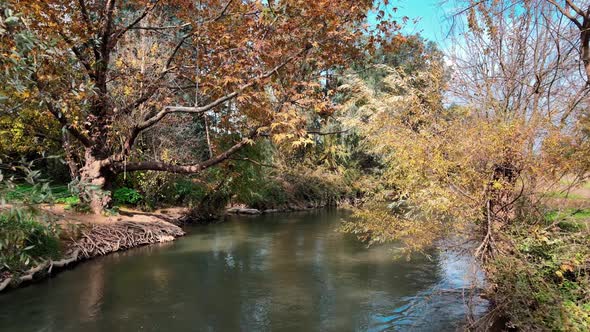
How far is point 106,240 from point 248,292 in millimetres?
5994

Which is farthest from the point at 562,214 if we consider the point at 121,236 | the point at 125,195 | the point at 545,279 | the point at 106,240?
the point at 125,195

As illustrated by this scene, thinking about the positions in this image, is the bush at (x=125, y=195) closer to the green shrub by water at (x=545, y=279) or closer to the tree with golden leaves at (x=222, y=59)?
the tree with golden leaves at (x=222, y=59)

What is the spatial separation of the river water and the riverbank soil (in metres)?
0.31

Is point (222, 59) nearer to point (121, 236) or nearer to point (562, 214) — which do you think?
point (121, 236)

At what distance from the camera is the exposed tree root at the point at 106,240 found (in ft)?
32.2

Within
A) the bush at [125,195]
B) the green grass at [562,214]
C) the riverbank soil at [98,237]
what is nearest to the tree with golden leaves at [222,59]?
the riverbank soil at [98,237]

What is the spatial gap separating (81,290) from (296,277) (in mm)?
4634

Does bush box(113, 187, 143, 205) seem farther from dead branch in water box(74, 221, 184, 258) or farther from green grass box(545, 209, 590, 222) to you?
green grass box(545, 209, 590, 222)

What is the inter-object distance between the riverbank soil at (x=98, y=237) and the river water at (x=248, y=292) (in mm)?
307

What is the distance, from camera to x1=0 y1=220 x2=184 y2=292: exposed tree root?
980 centimetres

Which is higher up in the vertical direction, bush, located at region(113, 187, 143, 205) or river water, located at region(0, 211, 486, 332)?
bush, located at region(113, 187, 143, 205)

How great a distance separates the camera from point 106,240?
1286cm

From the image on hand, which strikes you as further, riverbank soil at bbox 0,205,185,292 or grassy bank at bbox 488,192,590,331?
riverbank soil at bbox 0,205,185,292

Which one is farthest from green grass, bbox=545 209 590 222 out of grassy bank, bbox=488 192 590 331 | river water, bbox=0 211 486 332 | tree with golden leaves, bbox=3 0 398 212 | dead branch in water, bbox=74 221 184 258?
dead branch in water, bbox=74 221 184 258
